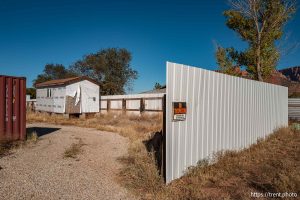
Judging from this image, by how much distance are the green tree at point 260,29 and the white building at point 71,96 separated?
12.5 m

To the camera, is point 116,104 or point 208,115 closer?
point 208,115

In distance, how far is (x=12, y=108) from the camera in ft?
28.2

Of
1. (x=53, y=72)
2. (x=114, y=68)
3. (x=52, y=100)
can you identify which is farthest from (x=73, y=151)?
(x=53, y=72)

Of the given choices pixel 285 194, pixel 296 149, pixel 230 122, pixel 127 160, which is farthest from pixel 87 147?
pixel 296 149

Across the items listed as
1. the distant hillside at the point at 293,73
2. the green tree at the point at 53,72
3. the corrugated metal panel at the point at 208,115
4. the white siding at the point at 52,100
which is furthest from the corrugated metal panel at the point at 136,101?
the distant hillside at the point at 293,73

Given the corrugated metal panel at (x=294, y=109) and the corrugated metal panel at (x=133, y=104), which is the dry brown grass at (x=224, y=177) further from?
the corrugated metal panel at (x=133, y=104)

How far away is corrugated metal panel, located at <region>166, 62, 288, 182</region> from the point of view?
4.78 m

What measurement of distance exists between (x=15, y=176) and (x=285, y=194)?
5.18m

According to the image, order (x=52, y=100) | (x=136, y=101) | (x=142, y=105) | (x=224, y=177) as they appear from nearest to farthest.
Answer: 1. (x=224, y=177)
2. (x=142, y=105)
3. (x=136, y=101)
4. (x=52, y=100)

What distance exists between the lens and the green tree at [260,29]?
14312 mm

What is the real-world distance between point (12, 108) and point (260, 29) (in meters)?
14.6

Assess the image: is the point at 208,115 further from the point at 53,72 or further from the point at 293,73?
the point at 293,73

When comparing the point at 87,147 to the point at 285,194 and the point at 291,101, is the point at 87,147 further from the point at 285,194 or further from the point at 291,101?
the point at 291,101

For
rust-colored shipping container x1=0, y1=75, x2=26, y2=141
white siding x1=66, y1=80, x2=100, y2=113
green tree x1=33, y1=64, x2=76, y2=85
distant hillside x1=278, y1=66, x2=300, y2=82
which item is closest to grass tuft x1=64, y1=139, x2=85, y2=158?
rust-colored shipping container x1=0, y1=75, x2=26, y2=141
